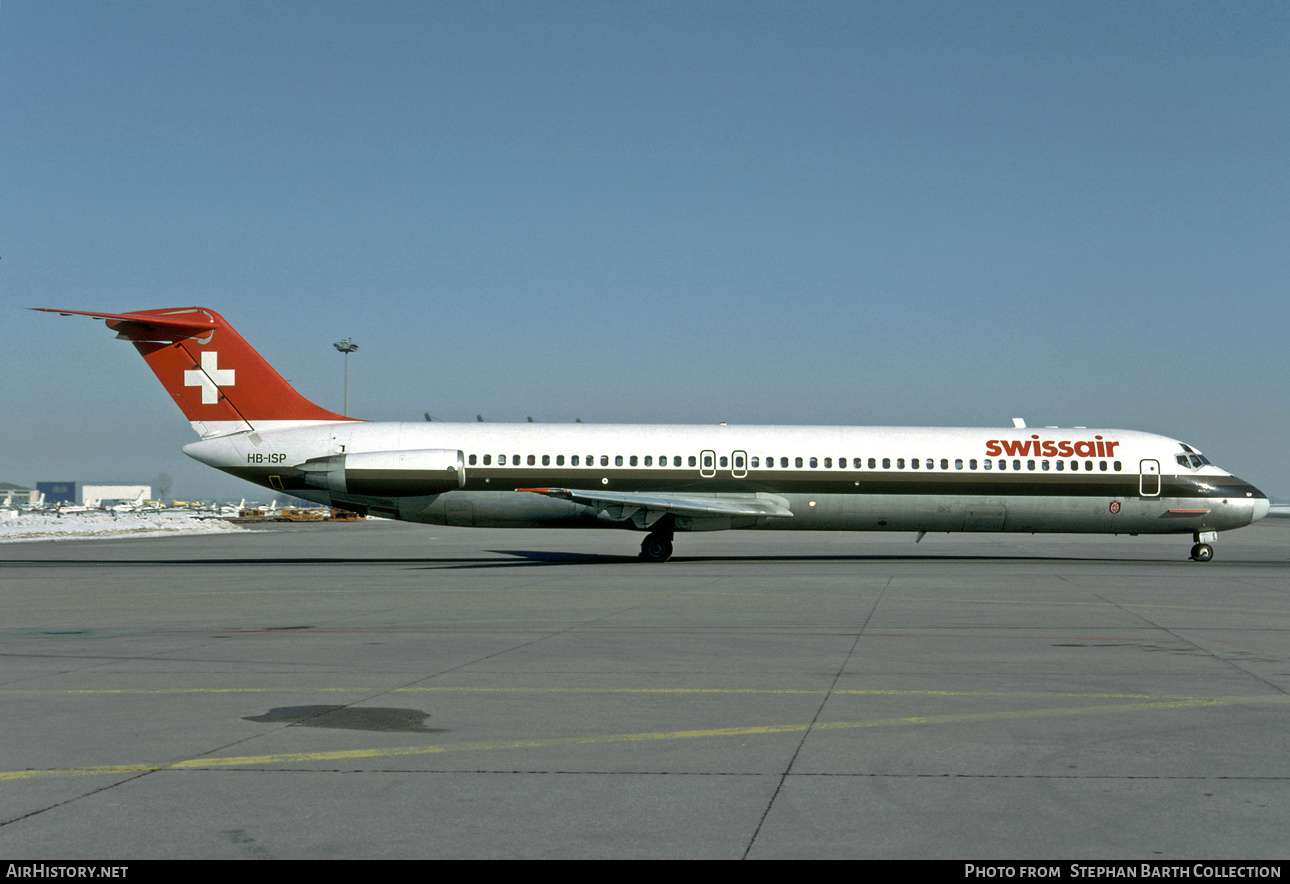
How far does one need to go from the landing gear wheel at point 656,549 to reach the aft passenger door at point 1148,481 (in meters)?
13.1

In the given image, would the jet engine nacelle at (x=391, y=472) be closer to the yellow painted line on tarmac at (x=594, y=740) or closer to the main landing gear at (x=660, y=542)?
the main landing gear at (x=660, y=542)

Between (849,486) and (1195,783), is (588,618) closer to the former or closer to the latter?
(1195,783)

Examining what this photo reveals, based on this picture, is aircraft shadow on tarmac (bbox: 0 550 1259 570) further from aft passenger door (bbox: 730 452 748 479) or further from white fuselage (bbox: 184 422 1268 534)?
aft passenger door (bbox: 730 452 748 479)

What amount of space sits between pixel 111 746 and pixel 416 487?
2216 centimetres

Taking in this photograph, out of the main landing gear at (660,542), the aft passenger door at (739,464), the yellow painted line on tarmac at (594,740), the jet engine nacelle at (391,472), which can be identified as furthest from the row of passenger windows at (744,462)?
the yellow painted line on tarmac at (594,740)

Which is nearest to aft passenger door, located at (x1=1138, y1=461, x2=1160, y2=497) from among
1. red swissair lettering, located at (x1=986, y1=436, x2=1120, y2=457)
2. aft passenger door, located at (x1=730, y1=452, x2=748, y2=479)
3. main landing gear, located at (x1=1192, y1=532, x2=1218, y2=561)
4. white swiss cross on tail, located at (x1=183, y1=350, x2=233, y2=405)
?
red swissair lettering, located at (x1=986, y1=436, x2=1120, y2=457)

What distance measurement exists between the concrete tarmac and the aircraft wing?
962cm

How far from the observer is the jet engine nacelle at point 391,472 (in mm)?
29031

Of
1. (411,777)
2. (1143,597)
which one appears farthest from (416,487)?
(411,777)

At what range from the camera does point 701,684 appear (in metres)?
9.78

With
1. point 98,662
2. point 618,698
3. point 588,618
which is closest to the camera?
point 618,698

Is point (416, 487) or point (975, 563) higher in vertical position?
point (416, 487)

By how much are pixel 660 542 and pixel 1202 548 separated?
15.0 m
